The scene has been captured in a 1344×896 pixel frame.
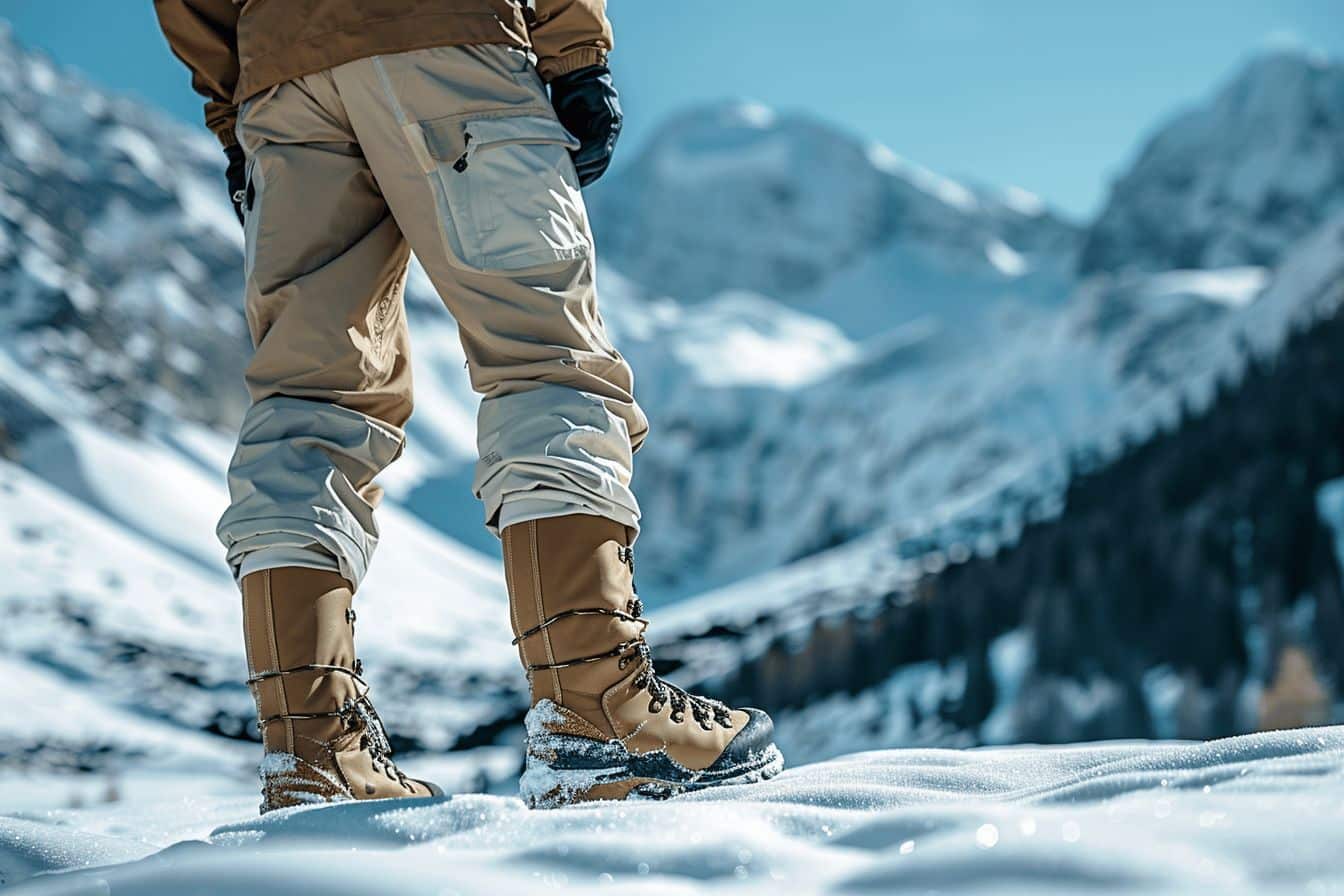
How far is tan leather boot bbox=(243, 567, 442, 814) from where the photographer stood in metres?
2.21

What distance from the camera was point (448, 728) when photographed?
57156mm

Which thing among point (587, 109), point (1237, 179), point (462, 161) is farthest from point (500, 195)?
point (1237, 179)

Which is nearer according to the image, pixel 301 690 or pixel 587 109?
pixel 301 690

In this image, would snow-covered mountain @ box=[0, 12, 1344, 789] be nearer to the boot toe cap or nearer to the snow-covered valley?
the snow-covered valley

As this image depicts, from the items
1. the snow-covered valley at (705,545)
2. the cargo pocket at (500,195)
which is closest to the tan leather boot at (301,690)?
the snow-covered valley at (705,545)

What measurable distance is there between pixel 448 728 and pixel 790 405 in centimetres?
11246

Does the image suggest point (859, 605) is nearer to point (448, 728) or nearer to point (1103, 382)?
point (448, 728)

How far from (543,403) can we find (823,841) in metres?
0.91

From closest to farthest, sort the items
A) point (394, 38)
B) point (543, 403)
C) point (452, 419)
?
1. point (543, 403)
2. point (394, 38)
3. point (452, 419)

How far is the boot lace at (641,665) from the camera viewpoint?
2.17 meters

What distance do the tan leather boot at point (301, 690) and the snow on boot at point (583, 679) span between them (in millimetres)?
271

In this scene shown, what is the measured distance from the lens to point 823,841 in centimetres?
159

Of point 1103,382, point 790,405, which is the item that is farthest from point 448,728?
point 790,405

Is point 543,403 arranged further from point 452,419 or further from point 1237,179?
point 1237,179
